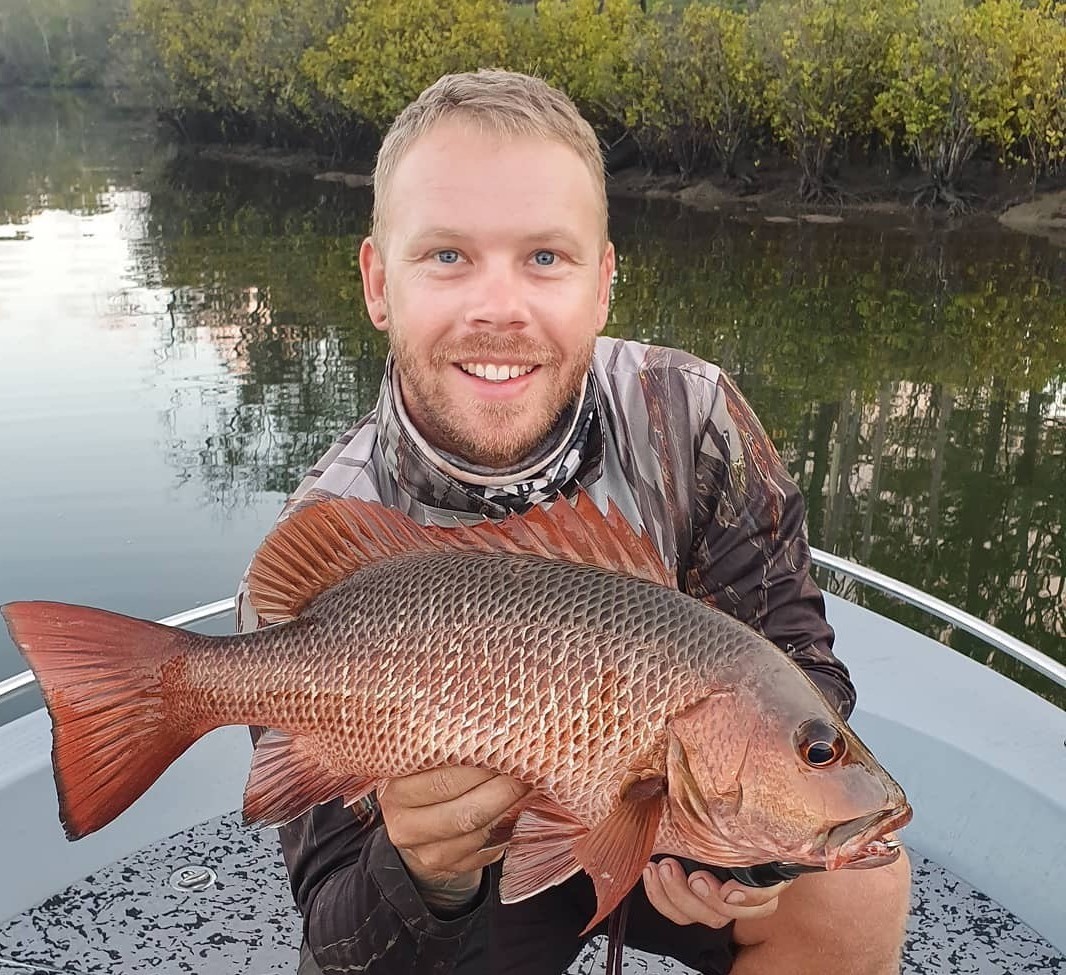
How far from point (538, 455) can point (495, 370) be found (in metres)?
0.19

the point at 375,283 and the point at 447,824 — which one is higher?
the point at 375,283

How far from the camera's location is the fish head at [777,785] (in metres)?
1.38

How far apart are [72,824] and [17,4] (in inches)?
3382

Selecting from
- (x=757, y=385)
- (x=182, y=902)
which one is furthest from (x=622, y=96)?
(x=182, y=902)

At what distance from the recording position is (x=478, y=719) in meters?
1.49

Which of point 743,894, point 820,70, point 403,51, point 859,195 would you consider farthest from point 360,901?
point 403,51

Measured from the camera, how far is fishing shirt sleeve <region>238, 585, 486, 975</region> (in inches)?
68.2

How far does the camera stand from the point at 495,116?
204 cm

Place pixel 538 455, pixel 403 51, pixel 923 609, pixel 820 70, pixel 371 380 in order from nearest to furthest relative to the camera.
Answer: pixel 538 455, pixel 923 609, pixel 371 380, pixel 820 70, pixel 403 51

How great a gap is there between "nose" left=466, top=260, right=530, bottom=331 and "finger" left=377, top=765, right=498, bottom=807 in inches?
34.4

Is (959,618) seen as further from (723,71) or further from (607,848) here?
(723,71)

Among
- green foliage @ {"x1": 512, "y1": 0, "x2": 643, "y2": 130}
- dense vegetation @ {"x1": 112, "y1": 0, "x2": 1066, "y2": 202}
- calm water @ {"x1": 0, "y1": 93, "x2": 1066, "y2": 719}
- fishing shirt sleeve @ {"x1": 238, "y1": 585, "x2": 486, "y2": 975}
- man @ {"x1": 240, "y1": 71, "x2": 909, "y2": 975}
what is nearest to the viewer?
fishing shirt sleeve @ {"x1": 238, "y1": 585, "x2": 486, "y2": 975}

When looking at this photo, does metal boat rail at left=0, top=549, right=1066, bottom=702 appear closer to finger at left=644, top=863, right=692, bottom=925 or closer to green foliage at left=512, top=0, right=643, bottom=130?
finger at left=644, top=863, right=692, bottom=925

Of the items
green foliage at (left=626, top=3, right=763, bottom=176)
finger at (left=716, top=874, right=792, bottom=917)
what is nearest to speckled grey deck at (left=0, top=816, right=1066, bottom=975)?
finger at (left=716, top=874, right=792, bottom=917)
